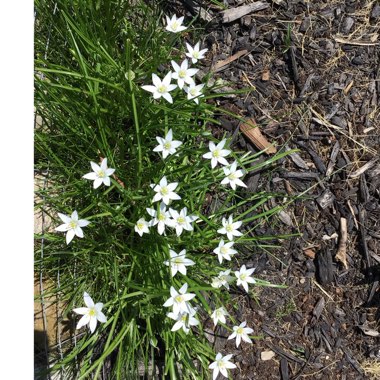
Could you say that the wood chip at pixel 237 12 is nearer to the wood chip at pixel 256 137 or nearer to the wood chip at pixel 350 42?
the wood chip at pixel 350 42

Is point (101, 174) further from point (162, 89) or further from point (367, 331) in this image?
point (367, 331)

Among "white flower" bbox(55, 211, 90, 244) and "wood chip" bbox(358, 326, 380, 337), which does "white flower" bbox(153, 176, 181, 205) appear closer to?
"white flower" bbox(55, 211, 90, 244)

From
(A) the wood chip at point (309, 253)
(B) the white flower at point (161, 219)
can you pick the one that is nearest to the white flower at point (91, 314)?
(B) the white flower at point (161, 219)

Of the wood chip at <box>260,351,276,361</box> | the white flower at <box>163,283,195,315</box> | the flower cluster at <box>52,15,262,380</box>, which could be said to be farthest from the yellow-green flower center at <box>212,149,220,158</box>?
the wood chip at <box>260,351,276,361</box>

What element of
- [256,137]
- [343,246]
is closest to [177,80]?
[256,137]

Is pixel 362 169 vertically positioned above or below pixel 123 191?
above

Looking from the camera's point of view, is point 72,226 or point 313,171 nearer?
point 72,226
